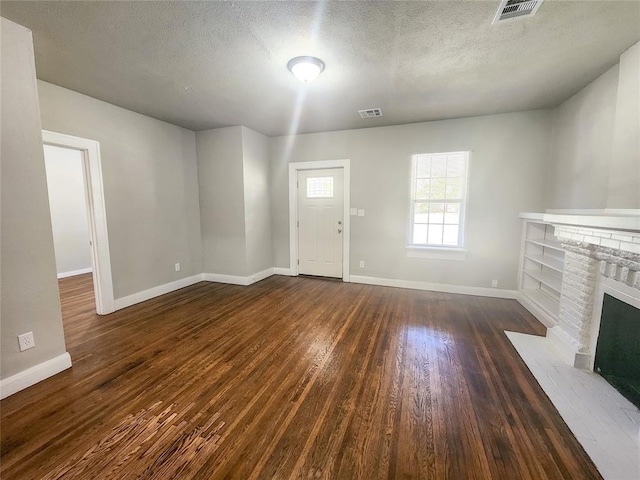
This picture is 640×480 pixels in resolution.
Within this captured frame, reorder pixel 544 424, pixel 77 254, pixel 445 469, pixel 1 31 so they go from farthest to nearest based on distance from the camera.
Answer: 1. pixel 77 254
2. pixel 1 31
3. pixel 544 424
4. pixel 445 469

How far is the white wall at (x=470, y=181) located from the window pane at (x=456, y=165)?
134mm

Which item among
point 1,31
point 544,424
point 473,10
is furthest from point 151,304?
point 473,10

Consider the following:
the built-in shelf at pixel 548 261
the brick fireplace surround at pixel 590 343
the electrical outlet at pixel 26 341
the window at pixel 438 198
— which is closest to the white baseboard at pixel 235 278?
the electrical outlet at pixel 26 341

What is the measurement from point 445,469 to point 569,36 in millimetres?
3065

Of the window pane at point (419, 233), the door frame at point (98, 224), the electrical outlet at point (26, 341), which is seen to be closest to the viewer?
the electrical outlet at point (26, 341)

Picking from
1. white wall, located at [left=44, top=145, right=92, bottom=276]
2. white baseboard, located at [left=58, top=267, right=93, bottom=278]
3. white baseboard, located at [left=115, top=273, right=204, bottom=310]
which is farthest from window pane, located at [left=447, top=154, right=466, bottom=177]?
white baseboard, located at [left=58, top=267, right=93, bottom=278]

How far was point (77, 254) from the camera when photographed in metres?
5.29

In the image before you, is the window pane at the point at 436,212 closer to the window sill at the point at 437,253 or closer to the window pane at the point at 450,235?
the window pane at the point at 450,235

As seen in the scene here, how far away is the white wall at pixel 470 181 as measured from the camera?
3.65 m

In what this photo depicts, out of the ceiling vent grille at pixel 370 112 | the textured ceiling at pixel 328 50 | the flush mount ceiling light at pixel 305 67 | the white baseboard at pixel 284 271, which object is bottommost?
the white baseboard at pixel 284 271

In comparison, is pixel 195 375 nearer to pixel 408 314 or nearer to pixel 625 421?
pixel 408 314

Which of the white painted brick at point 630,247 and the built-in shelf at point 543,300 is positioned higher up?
the white painted brick at point 630,247

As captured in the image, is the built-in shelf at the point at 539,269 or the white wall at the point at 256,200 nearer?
the built-in shelf at the point at 539,269

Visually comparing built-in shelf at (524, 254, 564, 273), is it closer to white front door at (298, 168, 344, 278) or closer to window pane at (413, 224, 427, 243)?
window pane at (413, 224, 427, 243)
